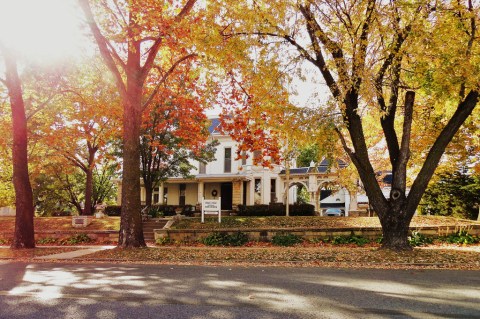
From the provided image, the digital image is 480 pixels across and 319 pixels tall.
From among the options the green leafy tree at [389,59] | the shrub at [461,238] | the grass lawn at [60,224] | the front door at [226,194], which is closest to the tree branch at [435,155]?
the green leafy tree at [389,59]

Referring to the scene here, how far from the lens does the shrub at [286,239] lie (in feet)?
50.2

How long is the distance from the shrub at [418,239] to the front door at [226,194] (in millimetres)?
22045

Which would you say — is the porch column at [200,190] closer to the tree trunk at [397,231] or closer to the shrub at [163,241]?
the shrub at [163,241]

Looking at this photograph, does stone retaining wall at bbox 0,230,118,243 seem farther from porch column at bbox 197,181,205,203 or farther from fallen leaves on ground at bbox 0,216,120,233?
porch column at bbox 197,181,205,203

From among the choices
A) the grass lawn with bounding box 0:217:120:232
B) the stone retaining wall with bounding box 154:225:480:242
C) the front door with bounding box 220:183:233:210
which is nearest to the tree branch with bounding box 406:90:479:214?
the stone retaining wall with bounding box 154:225:480:242

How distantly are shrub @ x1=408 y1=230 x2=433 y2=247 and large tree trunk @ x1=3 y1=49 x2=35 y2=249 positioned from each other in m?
14.8

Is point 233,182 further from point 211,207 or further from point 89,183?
point 211,207

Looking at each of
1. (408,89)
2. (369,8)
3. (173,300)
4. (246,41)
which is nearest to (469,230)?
(408,89)

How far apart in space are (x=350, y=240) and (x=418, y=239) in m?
2.51

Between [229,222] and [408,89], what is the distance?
1018 cm

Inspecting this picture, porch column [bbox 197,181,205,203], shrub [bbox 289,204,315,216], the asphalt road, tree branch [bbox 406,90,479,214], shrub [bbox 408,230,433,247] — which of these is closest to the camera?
the asphalt road

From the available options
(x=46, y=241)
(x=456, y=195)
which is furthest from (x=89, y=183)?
(x=456, y=195)

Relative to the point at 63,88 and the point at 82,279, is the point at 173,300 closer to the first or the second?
the point at 82,279

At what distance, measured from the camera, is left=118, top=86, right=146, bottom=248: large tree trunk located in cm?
1258
